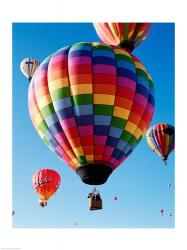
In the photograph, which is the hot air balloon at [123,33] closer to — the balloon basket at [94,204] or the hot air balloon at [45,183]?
the balloon basket at [94,204]

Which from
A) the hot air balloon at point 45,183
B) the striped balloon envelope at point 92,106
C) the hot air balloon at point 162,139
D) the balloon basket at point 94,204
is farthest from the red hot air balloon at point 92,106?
the hot air balloon at point 45,183

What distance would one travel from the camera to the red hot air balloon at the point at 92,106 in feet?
38.4

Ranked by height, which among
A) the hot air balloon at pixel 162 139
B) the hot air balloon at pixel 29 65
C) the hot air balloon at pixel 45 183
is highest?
the hot air balloon at pixel 29 65

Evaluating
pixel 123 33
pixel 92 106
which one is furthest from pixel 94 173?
pixel 123 33

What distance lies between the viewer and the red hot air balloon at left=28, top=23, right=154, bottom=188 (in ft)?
38.4

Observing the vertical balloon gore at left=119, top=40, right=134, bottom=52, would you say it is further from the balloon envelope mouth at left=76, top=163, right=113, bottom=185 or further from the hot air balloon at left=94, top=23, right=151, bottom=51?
the balloon envelope mouth at left=76, top=163, right=113, bottom=185

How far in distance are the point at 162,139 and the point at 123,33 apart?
4.25 meters

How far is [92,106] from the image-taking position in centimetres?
1168

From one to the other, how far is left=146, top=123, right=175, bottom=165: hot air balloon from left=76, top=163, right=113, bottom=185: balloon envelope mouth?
5030 millimetres

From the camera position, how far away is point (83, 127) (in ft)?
38.4

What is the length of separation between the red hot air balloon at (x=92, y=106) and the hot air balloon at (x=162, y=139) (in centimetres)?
443
